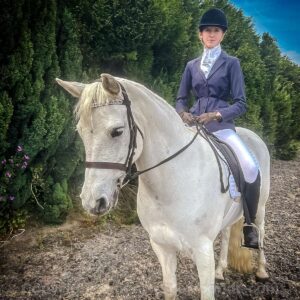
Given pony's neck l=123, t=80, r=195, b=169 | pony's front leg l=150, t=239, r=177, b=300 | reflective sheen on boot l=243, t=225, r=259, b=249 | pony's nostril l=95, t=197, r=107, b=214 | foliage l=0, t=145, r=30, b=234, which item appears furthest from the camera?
foliage l=0, t=145, r=30, b=234

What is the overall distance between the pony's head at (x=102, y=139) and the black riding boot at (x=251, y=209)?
4.80 feet

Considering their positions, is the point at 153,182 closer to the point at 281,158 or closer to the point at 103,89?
the point at 103,89

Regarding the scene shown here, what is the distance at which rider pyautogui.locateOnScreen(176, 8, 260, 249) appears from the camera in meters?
2.76

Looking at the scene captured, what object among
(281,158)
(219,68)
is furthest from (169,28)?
(281,158)

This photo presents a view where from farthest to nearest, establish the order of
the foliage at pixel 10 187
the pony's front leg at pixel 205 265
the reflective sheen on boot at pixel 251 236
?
the foliage at pixel 10 187, the reflective sheen on boot at pixel 251 236, the pony's front leg at pixel 205 265

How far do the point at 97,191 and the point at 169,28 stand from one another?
5.21m

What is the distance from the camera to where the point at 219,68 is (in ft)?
9.30

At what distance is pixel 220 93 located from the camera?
2914 millimetres

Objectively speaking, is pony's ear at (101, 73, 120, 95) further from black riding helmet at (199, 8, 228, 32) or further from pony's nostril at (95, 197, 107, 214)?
black riding helmet at (199, 8, 228, 32)

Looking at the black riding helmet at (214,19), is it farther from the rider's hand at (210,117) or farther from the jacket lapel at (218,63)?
the rider's hand at (210,117)

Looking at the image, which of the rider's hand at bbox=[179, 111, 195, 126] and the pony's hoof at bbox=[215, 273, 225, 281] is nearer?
the rider's hand at bbox=[179, 111, 195, 126]

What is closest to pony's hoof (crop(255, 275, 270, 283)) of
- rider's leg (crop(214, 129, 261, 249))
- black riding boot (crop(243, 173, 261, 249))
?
black riding boot (crop(243, 173, 261, 249))

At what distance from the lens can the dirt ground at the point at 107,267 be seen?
3.34m

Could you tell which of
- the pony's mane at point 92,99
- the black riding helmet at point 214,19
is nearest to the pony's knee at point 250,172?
the black riding helmet at point 214,19
